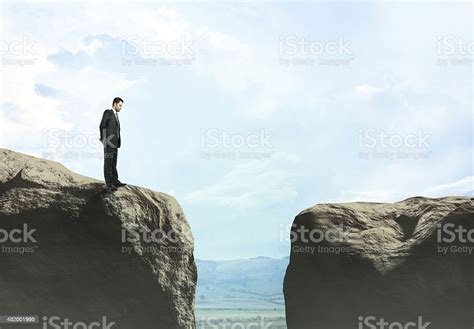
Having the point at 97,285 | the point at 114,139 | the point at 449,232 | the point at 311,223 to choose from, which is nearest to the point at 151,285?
the point at 97,285

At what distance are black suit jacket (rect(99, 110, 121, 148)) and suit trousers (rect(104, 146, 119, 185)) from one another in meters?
0.10

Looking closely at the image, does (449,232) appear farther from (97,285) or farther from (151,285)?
(97,285)

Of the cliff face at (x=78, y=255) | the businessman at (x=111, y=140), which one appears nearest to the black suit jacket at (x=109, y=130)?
the businessman at (x=111, y=140)

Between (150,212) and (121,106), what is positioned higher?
(121,106)

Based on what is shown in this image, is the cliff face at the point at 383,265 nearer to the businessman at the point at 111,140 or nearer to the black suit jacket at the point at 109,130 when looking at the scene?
the businessman at the point at 111,140

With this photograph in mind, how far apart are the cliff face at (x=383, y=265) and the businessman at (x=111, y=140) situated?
4088 mm

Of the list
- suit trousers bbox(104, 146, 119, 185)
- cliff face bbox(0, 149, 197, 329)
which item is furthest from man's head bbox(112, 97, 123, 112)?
cliff face bbox(0, 149, 197, 329)

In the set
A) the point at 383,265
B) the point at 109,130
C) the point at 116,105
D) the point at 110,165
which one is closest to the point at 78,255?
the point at 110,165

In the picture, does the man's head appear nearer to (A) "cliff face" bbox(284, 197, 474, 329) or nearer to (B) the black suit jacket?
(B) the black suit jacket

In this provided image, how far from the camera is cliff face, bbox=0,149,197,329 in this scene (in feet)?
38.5

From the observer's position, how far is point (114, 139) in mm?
12180

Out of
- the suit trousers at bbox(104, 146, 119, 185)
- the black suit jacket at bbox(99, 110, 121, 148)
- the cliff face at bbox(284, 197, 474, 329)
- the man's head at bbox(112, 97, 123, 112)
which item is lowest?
the cliff face at bbox(284, 197, 474, 329)

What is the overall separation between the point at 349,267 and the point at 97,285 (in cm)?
484

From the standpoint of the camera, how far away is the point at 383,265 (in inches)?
500
